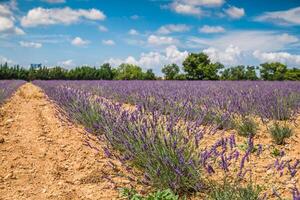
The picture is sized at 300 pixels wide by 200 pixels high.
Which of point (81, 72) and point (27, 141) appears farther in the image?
point (81, 72)

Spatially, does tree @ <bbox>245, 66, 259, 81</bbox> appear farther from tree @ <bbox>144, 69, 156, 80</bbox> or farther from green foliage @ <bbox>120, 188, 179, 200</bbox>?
green foliage @ <bbox>120, 188, 179, 200</bbox>

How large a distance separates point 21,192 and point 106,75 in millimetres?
52517

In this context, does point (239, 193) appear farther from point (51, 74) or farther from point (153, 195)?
point (51, 74)

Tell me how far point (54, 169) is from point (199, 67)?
163ft

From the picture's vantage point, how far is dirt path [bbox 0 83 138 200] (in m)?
2.87

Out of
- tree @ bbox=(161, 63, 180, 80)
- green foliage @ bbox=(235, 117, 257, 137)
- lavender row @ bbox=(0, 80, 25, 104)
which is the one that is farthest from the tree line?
green foliage @ bbox=(235, 117, 257, 137)

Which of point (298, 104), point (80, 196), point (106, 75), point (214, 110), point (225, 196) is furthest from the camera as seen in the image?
point (106, 75)

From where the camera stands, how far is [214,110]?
518 centimetres

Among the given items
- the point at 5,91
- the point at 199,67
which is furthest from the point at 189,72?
the point at 5,91

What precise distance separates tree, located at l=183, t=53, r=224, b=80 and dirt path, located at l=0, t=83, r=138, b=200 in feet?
157

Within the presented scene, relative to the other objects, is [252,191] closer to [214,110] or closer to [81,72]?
[214,110]

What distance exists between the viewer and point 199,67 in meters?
52.2

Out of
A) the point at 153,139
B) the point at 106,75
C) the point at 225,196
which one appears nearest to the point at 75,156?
the point at 153,139

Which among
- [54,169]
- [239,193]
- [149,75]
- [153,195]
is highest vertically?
[149,75]
